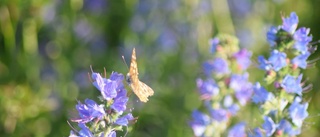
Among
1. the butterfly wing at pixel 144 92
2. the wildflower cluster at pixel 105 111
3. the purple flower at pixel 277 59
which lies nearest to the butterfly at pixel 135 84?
the butterfly wing at pixel 144 92

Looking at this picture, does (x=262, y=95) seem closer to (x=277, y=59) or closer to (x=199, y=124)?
(x=277, y=59)

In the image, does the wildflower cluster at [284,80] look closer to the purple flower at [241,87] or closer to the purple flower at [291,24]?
the purple flower at [291,24]

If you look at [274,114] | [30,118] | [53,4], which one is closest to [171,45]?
[53,4]

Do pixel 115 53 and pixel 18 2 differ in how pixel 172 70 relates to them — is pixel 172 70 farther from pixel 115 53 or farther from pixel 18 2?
pixel 18 2

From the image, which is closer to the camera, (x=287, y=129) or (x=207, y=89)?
(x=287, y=129)

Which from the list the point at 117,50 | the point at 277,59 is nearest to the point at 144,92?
the point at 277,59

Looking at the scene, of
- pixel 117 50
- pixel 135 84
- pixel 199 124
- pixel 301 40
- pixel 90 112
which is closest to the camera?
pixel 90 112

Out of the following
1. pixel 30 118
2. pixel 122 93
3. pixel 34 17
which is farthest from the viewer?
pixel 34 17

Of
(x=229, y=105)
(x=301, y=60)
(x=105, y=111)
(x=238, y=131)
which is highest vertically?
(x=301, y=60)
